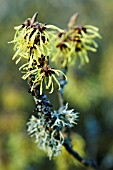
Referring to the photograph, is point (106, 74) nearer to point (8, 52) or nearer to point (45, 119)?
point (8, 52)

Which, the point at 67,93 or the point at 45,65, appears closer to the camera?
the point at 45,65

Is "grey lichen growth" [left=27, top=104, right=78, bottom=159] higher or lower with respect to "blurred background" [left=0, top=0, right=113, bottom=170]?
lower

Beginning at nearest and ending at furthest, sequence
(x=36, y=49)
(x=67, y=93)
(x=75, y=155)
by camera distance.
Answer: (x=36, y=49) < (x=75, y=155) < (x=67, y=93)

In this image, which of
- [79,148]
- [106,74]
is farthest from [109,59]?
[79,148]

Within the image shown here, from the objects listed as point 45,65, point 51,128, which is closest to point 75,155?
point 51,128

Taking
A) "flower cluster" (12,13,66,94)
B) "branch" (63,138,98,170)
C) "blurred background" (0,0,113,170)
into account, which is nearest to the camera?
"flower cluster" (12,13,66,94)

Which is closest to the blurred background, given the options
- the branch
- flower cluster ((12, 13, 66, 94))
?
the branch

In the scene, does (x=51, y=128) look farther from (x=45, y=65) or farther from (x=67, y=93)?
(x=67, y=93)

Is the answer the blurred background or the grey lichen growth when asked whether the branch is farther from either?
the blurred background
